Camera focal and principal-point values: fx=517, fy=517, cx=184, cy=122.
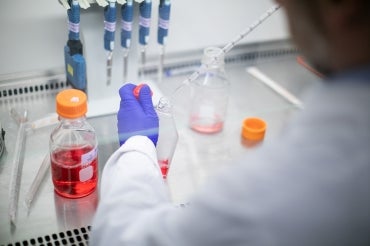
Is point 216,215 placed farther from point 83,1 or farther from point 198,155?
point 83,1

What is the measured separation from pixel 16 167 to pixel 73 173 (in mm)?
203

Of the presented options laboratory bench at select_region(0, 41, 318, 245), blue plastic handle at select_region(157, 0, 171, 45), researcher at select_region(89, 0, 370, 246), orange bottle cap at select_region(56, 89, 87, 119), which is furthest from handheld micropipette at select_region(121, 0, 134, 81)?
researcher at select_region(89, 0, 370, 246)

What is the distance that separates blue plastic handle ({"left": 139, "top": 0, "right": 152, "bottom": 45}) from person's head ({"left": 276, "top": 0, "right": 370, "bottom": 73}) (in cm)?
77

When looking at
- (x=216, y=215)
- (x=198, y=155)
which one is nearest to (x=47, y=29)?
(x=198, y=155)

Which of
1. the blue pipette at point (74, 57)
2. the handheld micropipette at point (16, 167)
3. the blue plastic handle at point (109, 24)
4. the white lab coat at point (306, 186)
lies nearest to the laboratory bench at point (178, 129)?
the handheld micropipette at point (16, 167)

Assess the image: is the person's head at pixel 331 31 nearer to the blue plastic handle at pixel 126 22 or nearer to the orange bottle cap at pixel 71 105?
the orange bottle cap at pixel 71 105

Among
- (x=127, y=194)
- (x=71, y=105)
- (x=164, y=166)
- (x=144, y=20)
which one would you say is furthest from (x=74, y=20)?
(x=127, y=194)

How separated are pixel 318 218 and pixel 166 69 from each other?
117cm

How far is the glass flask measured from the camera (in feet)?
4.55

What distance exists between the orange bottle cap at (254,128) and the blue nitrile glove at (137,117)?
0.41 meters

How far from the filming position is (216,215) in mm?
762

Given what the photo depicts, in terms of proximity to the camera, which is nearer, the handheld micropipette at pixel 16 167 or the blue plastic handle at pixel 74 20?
the handheld micropipette at pixel 16 167

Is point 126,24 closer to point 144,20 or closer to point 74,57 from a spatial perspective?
point 144,20

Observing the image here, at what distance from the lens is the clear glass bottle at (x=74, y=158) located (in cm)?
126
